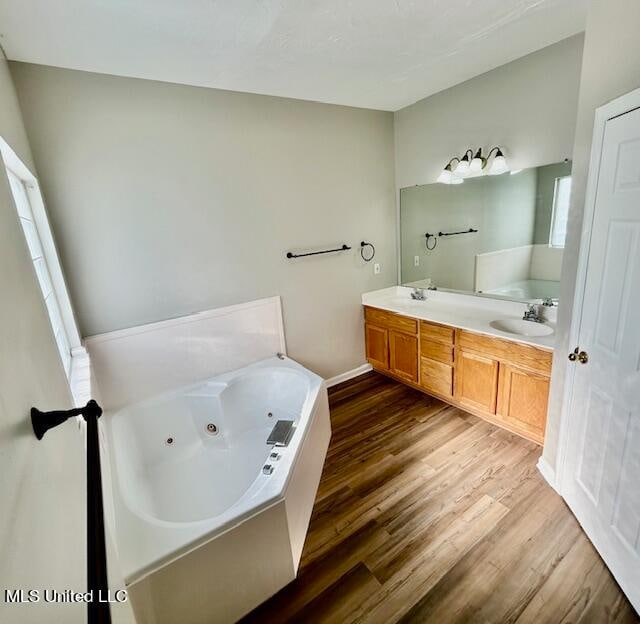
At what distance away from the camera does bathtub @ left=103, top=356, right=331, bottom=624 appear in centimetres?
130

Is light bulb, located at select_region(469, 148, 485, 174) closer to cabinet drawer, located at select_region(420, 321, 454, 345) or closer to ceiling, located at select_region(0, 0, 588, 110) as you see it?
ceiling, located at select_region(0, 0, 588, 110)

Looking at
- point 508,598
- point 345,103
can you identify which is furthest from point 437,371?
point 345,103

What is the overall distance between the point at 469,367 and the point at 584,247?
125 centimetres

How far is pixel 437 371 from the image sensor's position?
2.85 m

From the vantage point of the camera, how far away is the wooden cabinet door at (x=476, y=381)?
2453 mm

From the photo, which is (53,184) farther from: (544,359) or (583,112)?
(544,359)

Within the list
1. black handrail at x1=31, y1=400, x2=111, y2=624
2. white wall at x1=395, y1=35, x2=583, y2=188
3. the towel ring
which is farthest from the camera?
the towel ring

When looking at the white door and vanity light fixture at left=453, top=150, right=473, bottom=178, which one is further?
vanity light fixture at left=453, top=150, right=473, bottom=178

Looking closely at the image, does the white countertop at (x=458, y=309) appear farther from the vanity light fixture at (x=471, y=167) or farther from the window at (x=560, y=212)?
the vanity light fixture at (x=471, y=167)

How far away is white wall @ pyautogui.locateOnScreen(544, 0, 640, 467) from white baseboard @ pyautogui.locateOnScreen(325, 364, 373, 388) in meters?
1.88

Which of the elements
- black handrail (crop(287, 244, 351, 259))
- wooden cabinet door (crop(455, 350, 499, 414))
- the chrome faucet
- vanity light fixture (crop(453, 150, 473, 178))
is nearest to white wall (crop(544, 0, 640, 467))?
wooden cabinet door (crop(455, 350, 499, 414))

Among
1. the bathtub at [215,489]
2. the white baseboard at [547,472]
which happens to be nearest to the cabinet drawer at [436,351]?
the white baseboard at [547,472]

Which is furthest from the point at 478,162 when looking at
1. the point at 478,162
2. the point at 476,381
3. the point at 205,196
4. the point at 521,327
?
the point at 205,196

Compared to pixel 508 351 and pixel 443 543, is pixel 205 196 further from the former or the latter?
pixel 443 543
